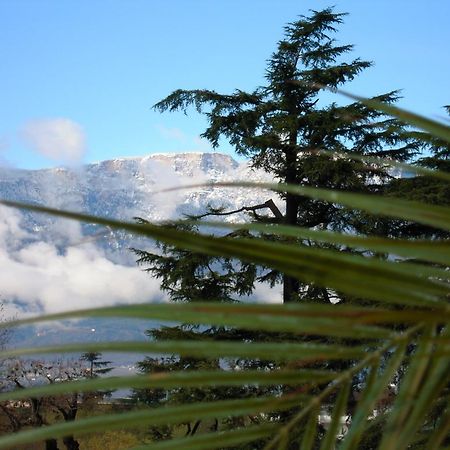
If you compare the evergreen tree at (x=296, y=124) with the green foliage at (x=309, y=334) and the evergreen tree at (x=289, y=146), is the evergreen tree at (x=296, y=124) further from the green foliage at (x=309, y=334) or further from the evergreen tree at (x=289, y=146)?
the green foliage at (x=309, y=334)

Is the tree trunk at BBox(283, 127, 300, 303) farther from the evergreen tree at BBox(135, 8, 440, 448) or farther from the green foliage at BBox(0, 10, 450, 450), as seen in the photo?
the green foliage at BBox(0, 10, 450, 450)

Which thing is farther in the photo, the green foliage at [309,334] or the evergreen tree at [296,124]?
the evergreen tree at [296,124]

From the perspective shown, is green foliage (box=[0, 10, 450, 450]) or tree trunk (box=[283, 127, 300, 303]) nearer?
green foliage (box=[0, 10, 450, 450])

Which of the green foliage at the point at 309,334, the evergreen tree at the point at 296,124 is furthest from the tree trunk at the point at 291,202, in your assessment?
the green foliage at the point at 309,334

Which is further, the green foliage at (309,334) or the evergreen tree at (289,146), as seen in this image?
the evergreen tree at (289,146)

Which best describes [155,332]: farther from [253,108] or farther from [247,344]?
[247,344]

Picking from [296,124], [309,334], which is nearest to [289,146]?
[296,124]

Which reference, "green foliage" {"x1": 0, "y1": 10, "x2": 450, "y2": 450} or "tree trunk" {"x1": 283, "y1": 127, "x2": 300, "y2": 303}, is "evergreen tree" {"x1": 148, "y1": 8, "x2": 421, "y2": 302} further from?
"green foliage" {"x1": 0, "y1": 10, "x2": 450, "y2": 450}

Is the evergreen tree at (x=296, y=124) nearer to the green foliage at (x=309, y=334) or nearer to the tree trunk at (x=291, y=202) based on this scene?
the tree trunk at (x=291, y=202)

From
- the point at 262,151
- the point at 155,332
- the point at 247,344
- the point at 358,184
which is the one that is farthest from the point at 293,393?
the point at 262,151

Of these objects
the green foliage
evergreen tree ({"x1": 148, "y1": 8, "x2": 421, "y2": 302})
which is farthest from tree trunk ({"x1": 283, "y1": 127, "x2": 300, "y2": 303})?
the green foliage

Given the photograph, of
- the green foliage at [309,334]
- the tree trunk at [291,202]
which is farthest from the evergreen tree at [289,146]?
the green foliage at [309,334]

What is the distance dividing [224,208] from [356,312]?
1391 cm

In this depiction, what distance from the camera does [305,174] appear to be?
519 inches
